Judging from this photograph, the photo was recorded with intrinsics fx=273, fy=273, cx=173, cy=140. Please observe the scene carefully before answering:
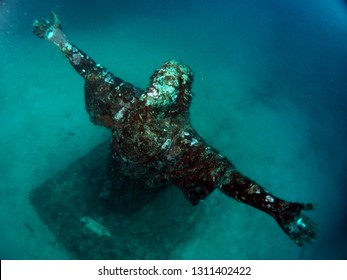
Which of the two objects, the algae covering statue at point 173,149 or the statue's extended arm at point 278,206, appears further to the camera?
the algae covering statue at point 173,149

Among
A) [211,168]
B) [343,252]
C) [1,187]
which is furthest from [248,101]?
[1,187]

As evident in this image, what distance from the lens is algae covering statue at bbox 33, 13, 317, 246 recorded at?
2.94 m

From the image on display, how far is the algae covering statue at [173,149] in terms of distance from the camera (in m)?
2.94

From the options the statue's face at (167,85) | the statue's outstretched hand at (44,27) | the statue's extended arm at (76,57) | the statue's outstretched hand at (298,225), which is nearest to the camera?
the statue's outstretched hand at (298,225)

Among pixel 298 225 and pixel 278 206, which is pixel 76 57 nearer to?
pixel 278 206

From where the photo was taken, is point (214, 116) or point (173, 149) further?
point (214, 116)

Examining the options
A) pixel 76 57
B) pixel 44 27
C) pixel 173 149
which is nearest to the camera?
pixel 173 149

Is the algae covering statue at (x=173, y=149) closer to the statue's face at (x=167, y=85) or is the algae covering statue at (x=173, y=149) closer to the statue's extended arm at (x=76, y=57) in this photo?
the statue's face at (x=167, y=85)

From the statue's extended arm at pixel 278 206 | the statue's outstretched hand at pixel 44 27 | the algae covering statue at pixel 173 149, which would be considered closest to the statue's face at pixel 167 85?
the algae covering statue at pixel 173 149

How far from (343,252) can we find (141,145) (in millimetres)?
8734

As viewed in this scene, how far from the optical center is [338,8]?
596 inches

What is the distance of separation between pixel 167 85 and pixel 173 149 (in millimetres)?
770

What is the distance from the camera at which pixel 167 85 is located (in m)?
3.20

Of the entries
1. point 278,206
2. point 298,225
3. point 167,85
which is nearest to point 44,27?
point 167,85
